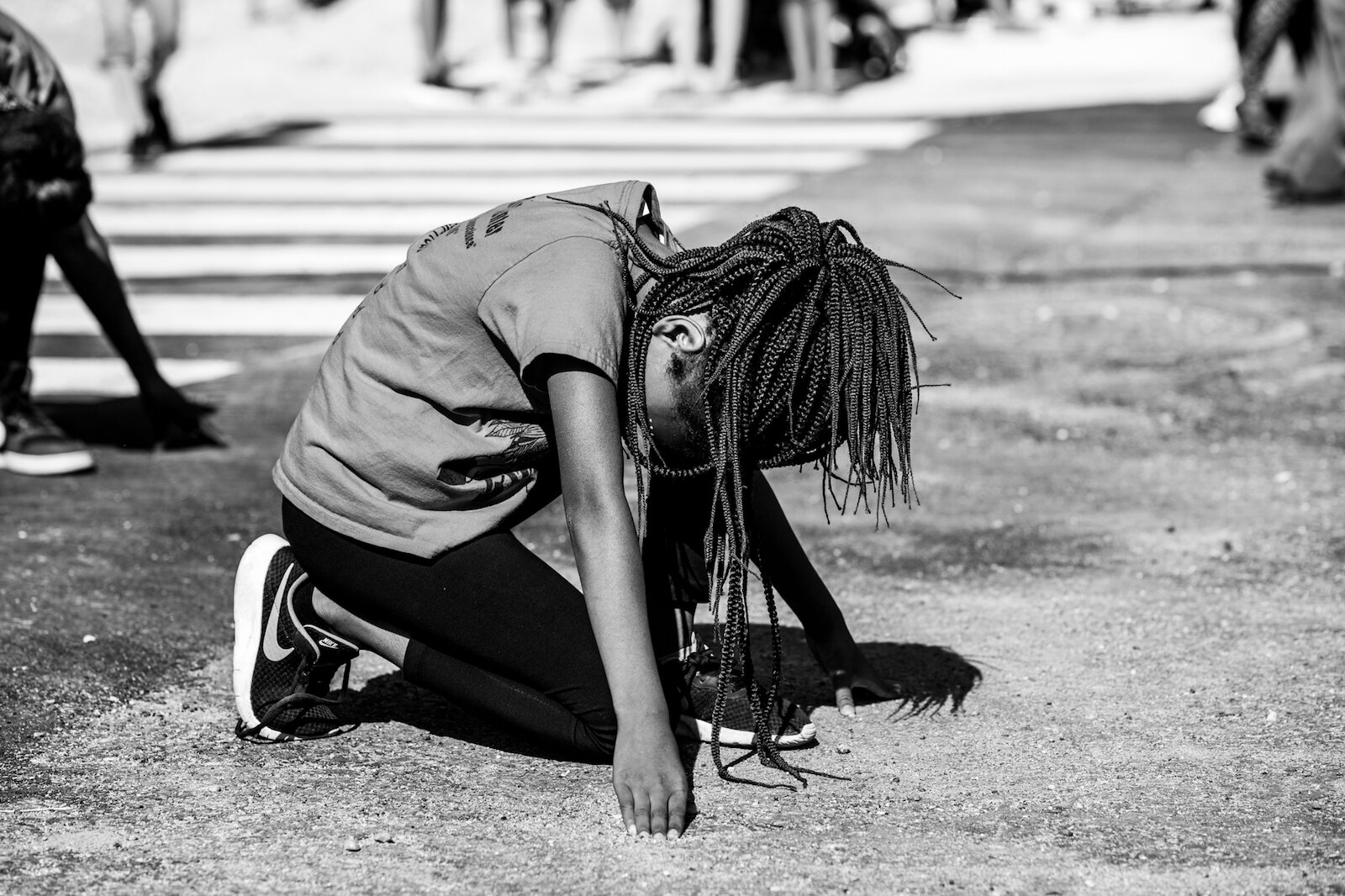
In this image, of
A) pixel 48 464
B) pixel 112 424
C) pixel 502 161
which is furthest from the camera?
pixel 502 161

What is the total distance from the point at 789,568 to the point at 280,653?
37.7 inches

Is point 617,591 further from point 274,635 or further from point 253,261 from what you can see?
point 253,261

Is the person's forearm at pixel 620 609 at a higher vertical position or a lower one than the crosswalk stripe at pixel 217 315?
higher

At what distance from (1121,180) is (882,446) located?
722cm

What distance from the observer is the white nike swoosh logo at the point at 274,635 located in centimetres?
339

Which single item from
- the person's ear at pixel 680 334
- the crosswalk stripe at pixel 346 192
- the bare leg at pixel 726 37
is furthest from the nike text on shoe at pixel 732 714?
the bare leg at pixel 726 37

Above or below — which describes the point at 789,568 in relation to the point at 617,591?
below

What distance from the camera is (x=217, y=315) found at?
7.51 metres

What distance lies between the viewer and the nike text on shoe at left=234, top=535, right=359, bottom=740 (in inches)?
132

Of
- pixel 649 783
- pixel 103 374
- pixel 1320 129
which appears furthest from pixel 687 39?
pixel 649 783

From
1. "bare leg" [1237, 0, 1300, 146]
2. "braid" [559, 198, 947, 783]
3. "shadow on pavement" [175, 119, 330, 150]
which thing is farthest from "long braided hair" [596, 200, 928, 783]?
"shadow on pavement" [175, 119, 330, 150]

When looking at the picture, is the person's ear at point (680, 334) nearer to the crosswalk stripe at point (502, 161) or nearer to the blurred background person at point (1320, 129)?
the blurred background person at point (1320, 129)

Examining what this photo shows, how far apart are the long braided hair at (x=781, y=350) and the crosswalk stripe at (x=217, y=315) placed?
13.8ft

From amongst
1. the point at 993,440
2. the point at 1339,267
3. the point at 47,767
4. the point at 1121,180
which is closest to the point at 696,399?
the point at 47,767
